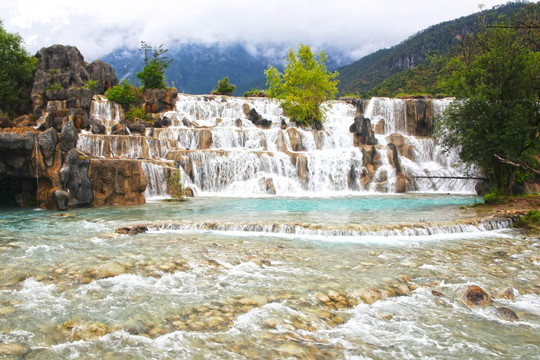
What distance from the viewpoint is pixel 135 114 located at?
116ft

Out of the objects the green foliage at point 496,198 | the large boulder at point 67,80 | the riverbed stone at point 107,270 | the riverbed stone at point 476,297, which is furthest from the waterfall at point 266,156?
the riverbed stone at point 476,297

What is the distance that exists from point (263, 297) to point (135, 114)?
3399cm

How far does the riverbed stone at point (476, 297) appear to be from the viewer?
5.07m

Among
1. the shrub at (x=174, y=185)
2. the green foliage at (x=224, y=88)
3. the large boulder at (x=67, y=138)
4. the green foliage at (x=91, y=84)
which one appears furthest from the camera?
the green foliage at (x=224, y=88)

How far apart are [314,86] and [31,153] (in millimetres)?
32071

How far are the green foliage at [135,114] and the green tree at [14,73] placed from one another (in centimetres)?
1038

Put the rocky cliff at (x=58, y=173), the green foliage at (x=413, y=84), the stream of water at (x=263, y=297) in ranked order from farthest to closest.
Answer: the green foliage at (x=413, y=84)
the rocky cliff at (x=58, y=173)
the stream of water at (x=263, y=297)

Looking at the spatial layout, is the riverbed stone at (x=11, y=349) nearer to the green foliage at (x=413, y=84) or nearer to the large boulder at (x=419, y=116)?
the large boulder at (x=419, y=116)

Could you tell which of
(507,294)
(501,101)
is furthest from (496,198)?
(507,294)

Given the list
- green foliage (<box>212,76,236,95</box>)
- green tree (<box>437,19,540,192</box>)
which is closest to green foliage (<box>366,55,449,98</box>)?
green foliage (<box>212,76,236,95</box>)

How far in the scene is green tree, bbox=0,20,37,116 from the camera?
34.1 metres

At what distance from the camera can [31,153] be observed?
16641mm

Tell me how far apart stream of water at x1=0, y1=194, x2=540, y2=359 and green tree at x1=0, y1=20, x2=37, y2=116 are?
31772mm

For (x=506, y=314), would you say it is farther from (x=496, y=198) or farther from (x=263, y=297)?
(x=496, y=198)
